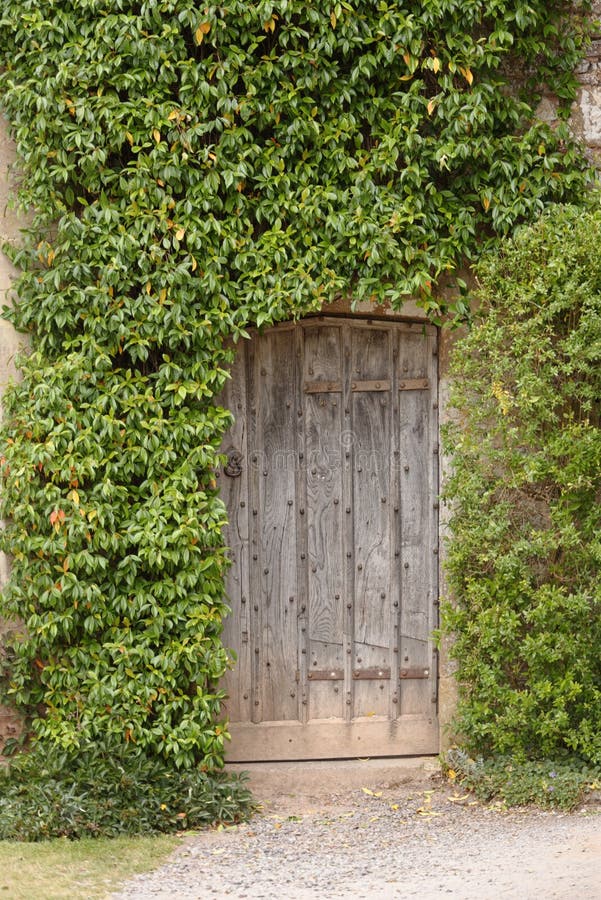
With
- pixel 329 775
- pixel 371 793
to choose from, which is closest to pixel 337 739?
pixel 329 775

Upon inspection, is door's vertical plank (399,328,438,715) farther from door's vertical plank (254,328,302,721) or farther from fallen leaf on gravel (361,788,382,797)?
door's vertical plank (254,328,302,721)

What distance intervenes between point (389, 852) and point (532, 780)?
0.83 m

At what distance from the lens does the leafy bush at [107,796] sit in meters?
4.77

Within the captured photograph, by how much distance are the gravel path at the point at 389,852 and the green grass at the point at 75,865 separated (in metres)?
0.10

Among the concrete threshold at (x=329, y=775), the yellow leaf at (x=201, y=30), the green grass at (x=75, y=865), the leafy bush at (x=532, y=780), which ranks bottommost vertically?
the green grass at (x=75, y=865)

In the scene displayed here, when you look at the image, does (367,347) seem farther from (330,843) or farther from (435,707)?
(330,843)

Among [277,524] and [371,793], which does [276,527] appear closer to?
[277,524]

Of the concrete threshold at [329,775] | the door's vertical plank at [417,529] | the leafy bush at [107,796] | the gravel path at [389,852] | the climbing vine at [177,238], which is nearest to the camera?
the gravel path at [389,852]

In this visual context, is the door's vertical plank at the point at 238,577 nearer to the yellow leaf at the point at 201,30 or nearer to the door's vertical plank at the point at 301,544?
the door's vertical plank at the point at 301,544

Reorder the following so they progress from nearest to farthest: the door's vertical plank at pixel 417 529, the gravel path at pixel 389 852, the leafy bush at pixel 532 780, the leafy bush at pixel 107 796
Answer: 1. the gravel path at pixel 389 852
2. the leafy bush at pixel 107 796
3. the leafy bush at pixel 532 780
4. the door's vertical plank at pixel 417 529

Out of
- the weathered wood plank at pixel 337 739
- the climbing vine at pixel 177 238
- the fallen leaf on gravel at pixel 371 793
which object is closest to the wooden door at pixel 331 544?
the weathered wood plank at pixel 337 739

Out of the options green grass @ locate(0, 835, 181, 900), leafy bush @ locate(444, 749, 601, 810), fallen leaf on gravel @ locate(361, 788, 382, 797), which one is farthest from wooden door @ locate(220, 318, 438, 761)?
green grass @ locate(0, 835, 181, 900)

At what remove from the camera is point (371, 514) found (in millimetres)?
5785

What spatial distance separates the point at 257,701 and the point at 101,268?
8.08ft
